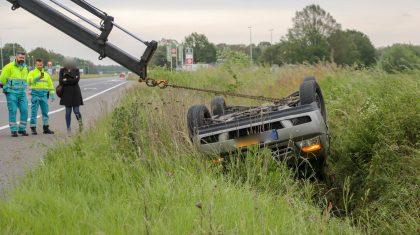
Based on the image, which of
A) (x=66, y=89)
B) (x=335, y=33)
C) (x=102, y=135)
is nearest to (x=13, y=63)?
(x=66, y=89)

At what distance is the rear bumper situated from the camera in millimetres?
5641

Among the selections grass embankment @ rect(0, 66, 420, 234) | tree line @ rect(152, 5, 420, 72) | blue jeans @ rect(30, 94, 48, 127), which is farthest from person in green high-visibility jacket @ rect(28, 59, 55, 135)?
tree line @ rect(152, 5, 420, 72)

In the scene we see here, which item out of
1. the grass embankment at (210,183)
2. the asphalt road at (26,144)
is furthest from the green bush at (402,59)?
the asphalt road at (26,144)

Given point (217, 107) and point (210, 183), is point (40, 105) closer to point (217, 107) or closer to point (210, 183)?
point (217, 107)

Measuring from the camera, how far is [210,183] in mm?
4941

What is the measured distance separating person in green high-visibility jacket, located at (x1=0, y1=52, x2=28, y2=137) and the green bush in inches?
292

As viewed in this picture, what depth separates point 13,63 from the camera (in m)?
12.4

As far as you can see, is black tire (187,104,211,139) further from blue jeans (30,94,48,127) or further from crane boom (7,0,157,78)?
blue jeans (30,94,48,127)

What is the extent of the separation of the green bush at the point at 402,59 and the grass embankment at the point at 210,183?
1.86 ft

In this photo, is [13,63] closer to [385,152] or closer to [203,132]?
[203,132]

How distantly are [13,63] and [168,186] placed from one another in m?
8.59

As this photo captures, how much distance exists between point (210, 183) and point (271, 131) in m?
1.09

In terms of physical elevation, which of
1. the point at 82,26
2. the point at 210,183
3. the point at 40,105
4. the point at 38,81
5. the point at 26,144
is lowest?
the point at 26,144

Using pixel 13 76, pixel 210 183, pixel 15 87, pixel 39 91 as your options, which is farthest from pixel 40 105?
pixel 210 183
